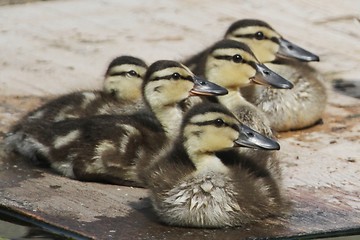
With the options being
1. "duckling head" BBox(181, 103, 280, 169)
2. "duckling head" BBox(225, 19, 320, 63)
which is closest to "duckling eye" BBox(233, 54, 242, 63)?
"duckling head" BBox(225, 19, 320, 63)

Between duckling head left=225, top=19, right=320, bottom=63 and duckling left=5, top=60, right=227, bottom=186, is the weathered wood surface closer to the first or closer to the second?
duckling left=5, top=60, right=227, bottom=186

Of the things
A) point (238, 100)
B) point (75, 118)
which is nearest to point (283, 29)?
point (238, 100)

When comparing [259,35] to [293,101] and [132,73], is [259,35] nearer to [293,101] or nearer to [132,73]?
[293,101]

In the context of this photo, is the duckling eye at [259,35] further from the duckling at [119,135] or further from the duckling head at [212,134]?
the duckling head at [212,134]

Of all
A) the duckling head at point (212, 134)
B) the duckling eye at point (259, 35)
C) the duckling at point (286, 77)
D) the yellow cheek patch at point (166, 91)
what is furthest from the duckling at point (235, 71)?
the duckling head at point (212, 134)

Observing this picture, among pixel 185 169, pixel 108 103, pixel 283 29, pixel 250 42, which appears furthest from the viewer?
pixel 283 29

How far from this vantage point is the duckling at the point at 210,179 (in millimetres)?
4750

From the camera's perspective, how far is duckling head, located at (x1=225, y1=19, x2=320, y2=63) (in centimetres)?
644

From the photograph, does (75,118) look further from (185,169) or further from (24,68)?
(24,68)

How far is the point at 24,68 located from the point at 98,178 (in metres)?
1.99

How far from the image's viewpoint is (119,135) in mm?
5320

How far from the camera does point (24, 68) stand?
7.22 m

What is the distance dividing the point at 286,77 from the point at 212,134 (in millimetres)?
1583

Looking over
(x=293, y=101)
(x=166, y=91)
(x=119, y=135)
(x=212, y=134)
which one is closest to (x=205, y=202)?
(x=212, y=134)
